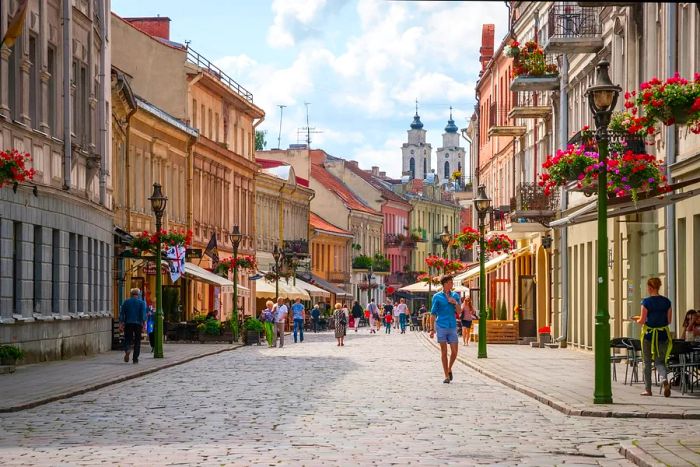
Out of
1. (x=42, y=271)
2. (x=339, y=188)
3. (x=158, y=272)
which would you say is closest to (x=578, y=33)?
(x=158, y=272)

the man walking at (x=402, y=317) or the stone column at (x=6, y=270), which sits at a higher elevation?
the stone column at (x=6, y=270)

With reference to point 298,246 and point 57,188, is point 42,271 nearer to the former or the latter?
point 57,188

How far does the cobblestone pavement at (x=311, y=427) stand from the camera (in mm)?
13586

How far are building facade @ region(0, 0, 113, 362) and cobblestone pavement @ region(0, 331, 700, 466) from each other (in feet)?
18.3

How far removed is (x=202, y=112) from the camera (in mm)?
65812

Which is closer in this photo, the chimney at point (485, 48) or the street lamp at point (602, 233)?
the street lamp at point (602, 233)

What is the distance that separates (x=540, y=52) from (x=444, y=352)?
2045 centimetres

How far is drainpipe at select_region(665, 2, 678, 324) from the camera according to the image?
93.0 ft

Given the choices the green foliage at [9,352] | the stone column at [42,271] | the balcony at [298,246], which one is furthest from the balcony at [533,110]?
the balcony at [298,246]

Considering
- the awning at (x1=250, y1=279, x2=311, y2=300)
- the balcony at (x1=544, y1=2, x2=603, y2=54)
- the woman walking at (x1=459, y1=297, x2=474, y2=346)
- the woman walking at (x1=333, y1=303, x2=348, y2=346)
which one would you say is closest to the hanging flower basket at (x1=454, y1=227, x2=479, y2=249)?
the woman walking at (x1=459, y1=297, x2=474, y2=346)

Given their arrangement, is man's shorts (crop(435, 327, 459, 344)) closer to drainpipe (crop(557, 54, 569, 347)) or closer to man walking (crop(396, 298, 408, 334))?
drainpipe (crop(557, 54, 569, 347))

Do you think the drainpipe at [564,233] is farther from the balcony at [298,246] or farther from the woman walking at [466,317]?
the balcony at [298,246]

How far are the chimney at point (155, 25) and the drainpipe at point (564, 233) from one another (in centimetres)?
2972

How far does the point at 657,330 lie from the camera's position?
2070 cm
